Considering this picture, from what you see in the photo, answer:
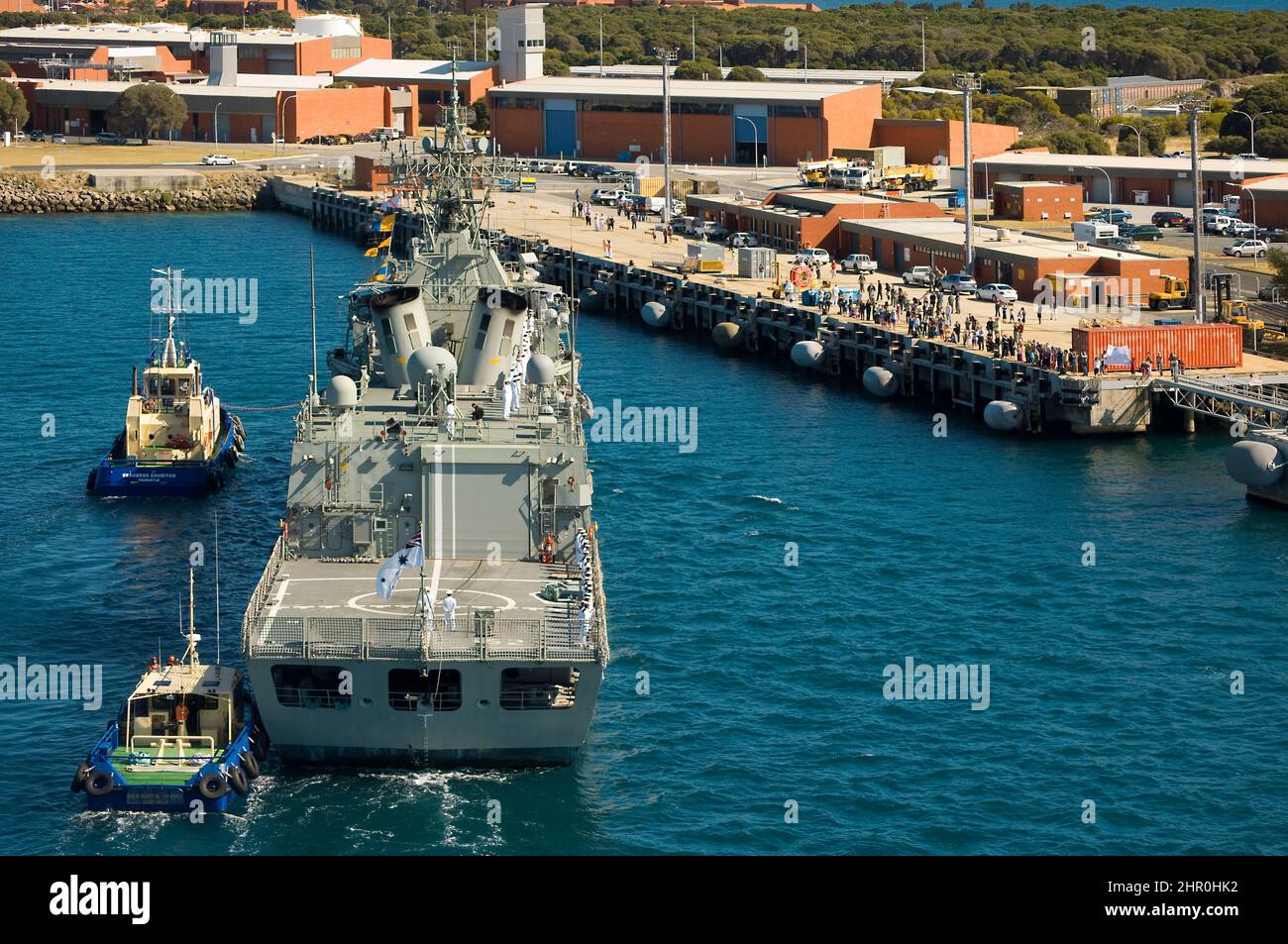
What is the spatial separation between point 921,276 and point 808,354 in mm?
12854

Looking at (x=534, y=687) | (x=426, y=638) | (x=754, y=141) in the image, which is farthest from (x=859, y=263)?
(x=426, y=638)

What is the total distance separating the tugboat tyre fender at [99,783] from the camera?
38.2 m

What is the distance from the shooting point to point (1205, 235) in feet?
350

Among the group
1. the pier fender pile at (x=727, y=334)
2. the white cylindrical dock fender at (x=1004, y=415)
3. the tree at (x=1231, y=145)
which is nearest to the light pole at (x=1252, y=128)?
the tree at (x=1231, y=145)

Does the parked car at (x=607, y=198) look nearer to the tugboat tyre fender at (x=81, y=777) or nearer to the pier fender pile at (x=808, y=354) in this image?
the pier fender pile at (x=808, y=354)

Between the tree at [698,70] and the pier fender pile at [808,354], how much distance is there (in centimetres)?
9921

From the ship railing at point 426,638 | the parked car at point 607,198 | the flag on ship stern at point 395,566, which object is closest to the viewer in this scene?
the ship railing at point 426,638

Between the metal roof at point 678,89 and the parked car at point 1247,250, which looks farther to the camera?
the metal roof at point 678,89

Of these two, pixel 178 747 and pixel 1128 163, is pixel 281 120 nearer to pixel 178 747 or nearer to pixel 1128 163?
pixel 1128 163

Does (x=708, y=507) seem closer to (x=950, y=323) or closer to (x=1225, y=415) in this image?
(x=1225, y=415)

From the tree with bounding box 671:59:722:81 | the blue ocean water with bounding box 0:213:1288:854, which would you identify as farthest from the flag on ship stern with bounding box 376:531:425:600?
the tree with bounding box 671:59:722:81

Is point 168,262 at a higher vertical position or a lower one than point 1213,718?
higher
